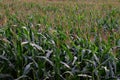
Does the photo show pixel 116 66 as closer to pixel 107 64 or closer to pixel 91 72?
pixel 107 64

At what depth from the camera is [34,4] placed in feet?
39.4

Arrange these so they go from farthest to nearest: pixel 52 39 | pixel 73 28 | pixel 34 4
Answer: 1. pixel 34 4
2. pixel 73 28
3. pixel 52 39

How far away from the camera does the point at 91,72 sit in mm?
4383

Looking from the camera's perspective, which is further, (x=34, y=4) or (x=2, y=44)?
(x=34, y=4)

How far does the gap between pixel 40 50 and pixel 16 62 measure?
42 cm

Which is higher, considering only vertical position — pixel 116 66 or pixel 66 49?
pixel 66 49

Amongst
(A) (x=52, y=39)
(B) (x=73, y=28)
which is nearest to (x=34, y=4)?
(B) (x=73, y=28)

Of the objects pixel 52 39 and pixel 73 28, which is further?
pixel 73 28

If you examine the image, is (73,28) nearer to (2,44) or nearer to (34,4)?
(2,44)

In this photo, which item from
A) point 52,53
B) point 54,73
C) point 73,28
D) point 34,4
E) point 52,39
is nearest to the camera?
point 54,73

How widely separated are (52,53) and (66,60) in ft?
0.84

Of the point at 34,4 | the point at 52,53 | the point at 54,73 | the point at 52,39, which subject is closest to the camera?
the point at 54,73

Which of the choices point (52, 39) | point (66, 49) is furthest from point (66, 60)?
point (52, 39)

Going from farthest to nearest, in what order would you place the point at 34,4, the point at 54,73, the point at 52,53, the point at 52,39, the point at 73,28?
the point at 34,4 → the point at 73,28 → the point at 52,39 → the point at 52,53 → the point at 54,73
